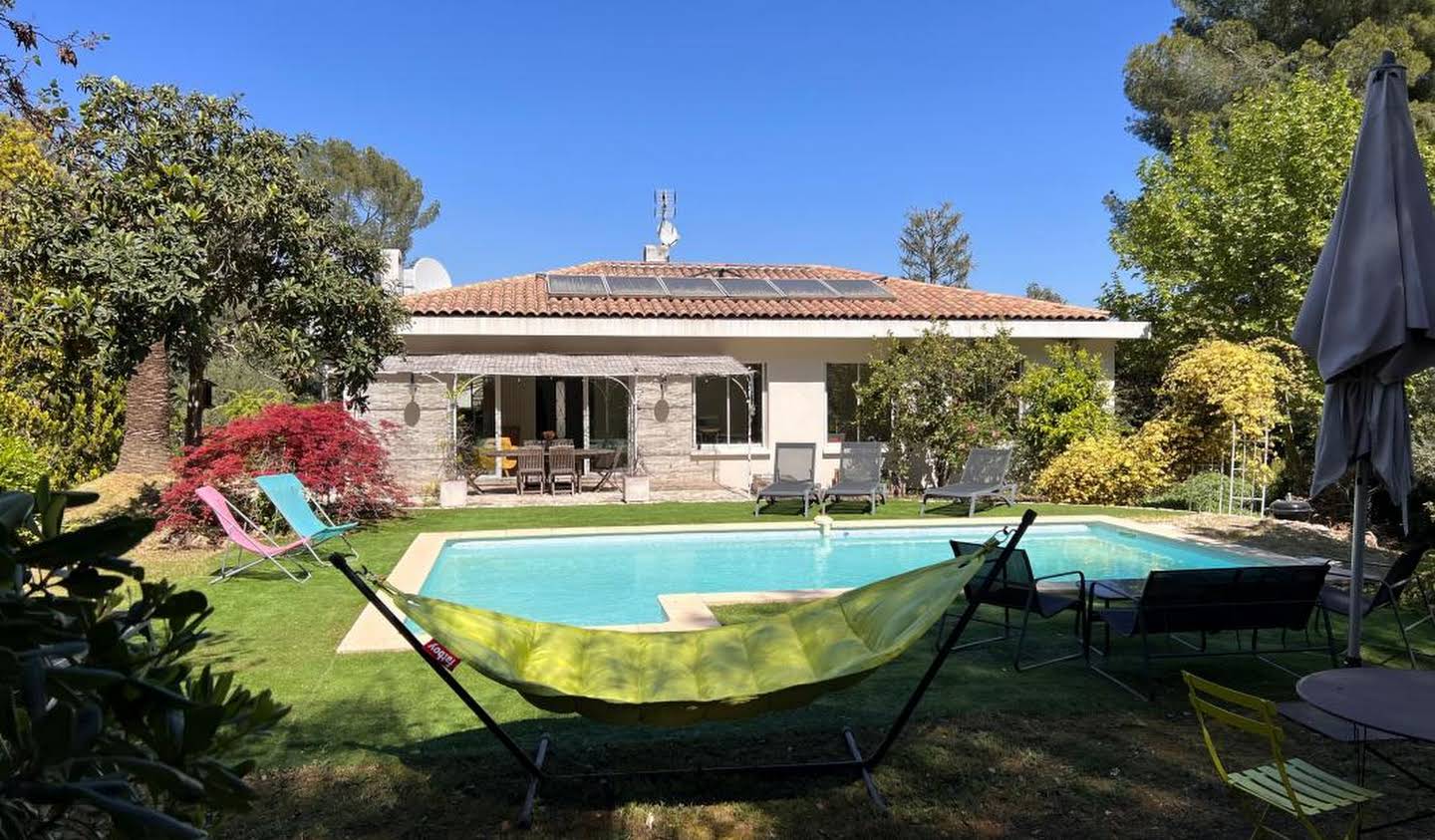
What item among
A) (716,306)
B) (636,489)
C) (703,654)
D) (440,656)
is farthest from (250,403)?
(703,654)

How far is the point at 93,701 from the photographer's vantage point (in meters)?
1.47

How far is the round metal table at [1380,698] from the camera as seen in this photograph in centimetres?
355

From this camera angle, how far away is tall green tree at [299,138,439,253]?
4244cm

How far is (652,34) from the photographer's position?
25.0 metres

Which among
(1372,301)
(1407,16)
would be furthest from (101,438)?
(1407,16)

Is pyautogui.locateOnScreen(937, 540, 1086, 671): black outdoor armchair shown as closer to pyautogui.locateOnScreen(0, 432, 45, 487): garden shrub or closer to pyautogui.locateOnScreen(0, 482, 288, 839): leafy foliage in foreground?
pyautogui.locateOnScreen(0, 482, 288, 839): leafy foliage in foreground

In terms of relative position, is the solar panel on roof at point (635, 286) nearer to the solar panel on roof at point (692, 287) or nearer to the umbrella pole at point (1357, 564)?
the solar panel on roof at point (692, 287)

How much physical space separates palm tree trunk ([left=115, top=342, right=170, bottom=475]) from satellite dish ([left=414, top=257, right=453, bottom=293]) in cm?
832

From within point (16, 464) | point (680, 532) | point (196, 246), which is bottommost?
point (680, 532)

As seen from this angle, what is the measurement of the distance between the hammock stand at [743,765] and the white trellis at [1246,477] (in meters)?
13.3

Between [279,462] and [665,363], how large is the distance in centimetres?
784

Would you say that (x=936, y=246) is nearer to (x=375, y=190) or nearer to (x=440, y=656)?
(x=375, y=190)

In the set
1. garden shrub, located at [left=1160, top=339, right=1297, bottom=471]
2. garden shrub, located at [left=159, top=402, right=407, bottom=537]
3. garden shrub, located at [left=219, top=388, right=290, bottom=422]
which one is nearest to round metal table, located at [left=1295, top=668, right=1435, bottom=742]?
garden shrub, located at [left=159, top=402, right=407, bottom=537]

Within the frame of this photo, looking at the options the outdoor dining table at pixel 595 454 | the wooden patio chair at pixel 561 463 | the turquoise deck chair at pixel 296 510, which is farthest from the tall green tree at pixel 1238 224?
the turquoise deck chair at pixel 296 510
